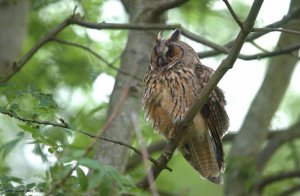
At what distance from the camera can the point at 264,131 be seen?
7441 millimetres

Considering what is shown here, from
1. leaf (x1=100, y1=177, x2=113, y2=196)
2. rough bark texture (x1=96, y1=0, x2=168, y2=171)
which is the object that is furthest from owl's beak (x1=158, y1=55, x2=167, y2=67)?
leaf (x1=100, y1=177, x2=113, y2=196)

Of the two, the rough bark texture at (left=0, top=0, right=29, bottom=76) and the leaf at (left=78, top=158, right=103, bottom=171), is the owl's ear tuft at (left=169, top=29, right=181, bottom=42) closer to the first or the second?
the rough bark texture at (left=0, top=0, right=29, bottom=76)

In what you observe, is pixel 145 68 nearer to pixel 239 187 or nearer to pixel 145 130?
pixel 145 130

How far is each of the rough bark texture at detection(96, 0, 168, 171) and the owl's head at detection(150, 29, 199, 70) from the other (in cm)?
21

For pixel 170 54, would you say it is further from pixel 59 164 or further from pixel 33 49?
pixel 59 164

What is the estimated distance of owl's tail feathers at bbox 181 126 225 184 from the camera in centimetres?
544

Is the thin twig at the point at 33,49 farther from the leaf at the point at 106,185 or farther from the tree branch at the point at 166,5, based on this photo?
the leaf at the point at 106,185

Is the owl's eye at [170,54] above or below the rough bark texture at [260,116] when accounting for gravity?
below

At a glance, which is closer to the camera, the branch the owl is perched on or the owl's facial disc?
the branch the owl is perched on

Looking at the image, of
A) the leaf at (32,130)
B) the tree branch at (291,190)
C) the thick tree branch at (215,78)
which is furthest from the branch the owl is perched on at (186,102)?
the leaf at (32,130)

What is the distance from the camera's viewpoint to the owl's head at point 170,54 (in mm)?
5512

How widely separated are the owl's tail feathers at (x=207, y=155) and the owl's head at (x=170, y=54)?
64 cm

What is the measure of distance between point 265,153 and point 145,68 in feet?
7.56

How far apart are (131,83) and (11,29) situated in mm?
1212
